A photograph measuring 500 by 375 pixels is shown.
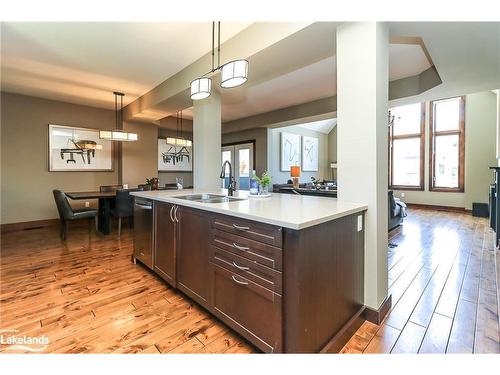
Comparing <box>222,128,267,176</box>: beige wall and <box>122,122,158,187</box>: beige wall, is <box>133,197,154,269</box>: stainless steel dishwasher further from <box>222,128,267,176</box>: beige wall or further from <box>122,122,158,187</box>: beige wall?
<box>222,128,267,176</box>: beige wall

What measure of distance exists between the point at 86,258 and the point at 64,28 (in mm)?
2769

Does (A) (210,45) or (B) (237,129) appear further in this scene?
(B) (237,129)

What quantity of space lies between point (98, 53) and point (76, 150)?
310 centimetres

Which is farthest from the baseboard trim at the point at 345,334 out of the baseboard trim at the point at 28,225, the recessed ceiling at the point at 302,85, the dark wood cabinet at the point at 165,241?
the baseboard trim at the point at 28,225

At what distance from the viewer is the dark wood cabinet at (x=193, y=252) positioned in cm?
192

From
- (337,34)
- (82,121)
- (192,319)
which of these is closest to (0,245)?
(82,121)

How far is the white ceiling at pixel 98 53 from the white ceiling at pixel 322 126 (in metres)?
5.70

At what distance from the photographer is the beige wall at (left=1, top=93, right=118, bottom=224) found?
15.8 ft

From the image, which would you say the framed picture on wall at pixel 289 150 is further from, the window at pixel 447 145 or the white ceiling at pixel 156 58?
the window at pixel 447 145

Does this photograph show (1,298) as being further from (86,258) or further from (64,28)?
(64,28)

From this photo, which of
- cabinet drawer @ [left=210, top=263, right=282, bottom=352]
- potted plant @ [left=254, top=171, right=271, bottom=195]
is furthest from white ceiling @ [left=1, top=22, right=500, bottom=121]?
cabinet drawer @ [left=210, top=263, right=282, bottom=352]

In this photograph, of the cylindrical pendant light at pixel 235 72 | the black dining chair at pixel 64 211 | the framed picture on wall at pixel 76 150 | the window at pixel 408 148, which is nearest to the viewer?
the cylindrical pendant light at pixel 235 72

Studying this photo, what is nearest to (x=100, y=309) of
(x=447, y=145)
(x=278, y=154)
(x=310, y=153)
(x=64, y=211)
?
(x=64, y=211)
